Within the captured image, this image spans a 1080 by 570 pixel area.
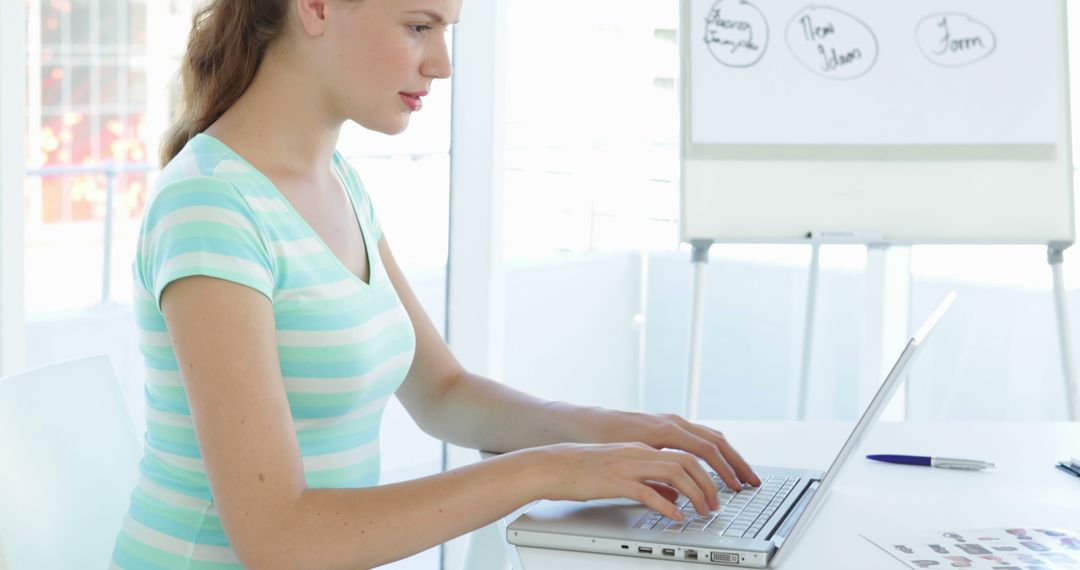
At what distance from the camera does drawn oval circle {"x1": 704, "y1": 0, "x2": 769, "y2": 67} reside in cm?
244

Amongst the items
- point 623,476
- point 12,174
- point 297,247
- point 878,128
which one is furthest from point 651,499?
point 878,128

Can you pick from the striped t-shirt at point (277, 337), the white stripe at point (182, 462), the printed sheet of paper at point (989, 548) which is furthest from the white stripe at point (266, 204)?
Answer: the printed sheet of paper at point (989, 548)

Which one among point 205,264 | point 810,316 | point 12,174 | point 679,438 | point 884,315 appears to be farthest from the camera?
point 884,315

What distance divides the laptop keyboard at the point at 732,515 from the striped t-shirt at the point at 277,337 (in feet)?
1.10

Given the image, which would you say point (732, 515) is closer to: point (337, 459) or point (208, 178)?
point (337, 459)

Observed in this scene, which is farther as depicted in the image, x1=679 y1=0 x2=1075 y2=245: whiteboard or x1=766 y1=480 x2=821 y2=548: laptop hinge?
x1=679 y1=0 x2=1075 y2=245: whiteboard

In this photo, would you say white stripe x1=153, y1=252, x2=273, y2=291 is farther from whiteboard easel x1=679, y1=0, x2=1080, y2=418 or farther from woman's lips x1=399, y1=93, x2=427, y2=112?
whiteboard easel x1=679, y1=0, x2=1080, y2=418

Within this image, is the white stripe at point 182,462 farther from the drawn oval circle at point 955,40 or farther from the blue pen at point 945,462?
the drawn oval circle at point 955,40

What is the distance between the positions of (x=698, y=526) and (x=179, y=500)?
502mm

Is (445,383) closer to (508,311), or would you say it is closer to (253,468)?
(253,468)

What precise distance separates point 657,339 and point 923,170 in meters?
1.63

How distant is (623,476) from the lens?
106cm

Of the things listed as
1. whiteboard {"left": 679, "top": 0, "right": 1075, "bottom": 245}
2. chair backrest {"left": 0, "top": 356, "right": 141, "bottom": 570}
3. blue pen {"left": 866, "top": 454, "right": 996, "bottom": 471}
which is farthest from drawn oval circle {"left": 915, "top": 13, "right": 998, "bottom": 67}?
chair backrest {"left": 0, "top": 356, "right": 141, "bottom": 570}

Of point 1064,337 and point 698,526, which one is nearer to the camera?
point 698,526
